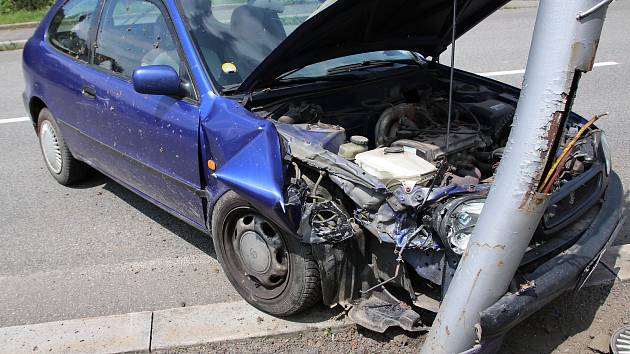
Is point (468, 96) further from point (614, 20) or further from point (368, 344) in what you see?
point (614, 20)

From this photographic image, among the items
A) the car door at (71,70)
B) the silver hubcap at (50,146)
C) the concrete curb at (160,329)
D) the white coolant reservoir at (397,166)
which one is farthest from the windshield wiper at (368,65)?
the silver hubcap at (50,146)

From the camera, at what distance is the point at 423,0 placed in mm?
4176

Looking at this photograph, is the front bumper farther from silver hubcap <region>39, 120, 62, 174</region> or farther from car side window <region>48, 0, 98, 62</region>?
silver hubcap <region>39, 120, 62, 174</region>

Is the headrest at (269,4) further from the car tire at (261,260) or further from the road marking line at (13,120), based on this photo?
the road marking line at (13,120)

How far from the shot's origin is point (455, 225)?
9.52 feet

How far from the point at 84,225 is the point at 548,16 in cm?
384

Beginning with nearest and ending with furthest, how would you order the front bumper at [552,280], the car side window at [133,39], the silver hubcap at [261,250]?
the front bumper at [552,280], the silver hubcap at [261,250], the car side window at [133,39]

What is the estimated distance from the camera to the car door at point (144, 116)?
379 cm

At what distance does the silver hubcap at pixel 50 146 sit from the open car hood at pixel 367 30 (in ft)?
8.21

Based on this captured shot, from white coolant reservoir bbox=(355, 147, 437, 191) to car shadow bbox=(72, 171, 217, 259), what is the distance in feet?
5.03

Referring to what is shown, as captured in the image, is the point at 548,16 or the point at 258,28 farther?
Result: the point at 258,28

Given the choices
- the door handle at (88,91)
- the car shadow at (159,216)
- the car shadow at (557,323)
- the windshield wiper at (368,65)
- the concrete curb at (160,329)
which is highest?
the windshield wiper at (368,65)

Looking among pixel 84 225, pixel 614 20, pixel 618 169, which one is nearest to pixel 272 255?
pixel 84 225

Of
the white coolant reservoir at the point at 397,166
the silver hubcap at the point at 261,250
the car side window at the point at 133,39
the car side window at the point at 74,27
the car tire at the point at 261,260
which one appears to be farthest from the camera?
the car side window at the point at 74,27
